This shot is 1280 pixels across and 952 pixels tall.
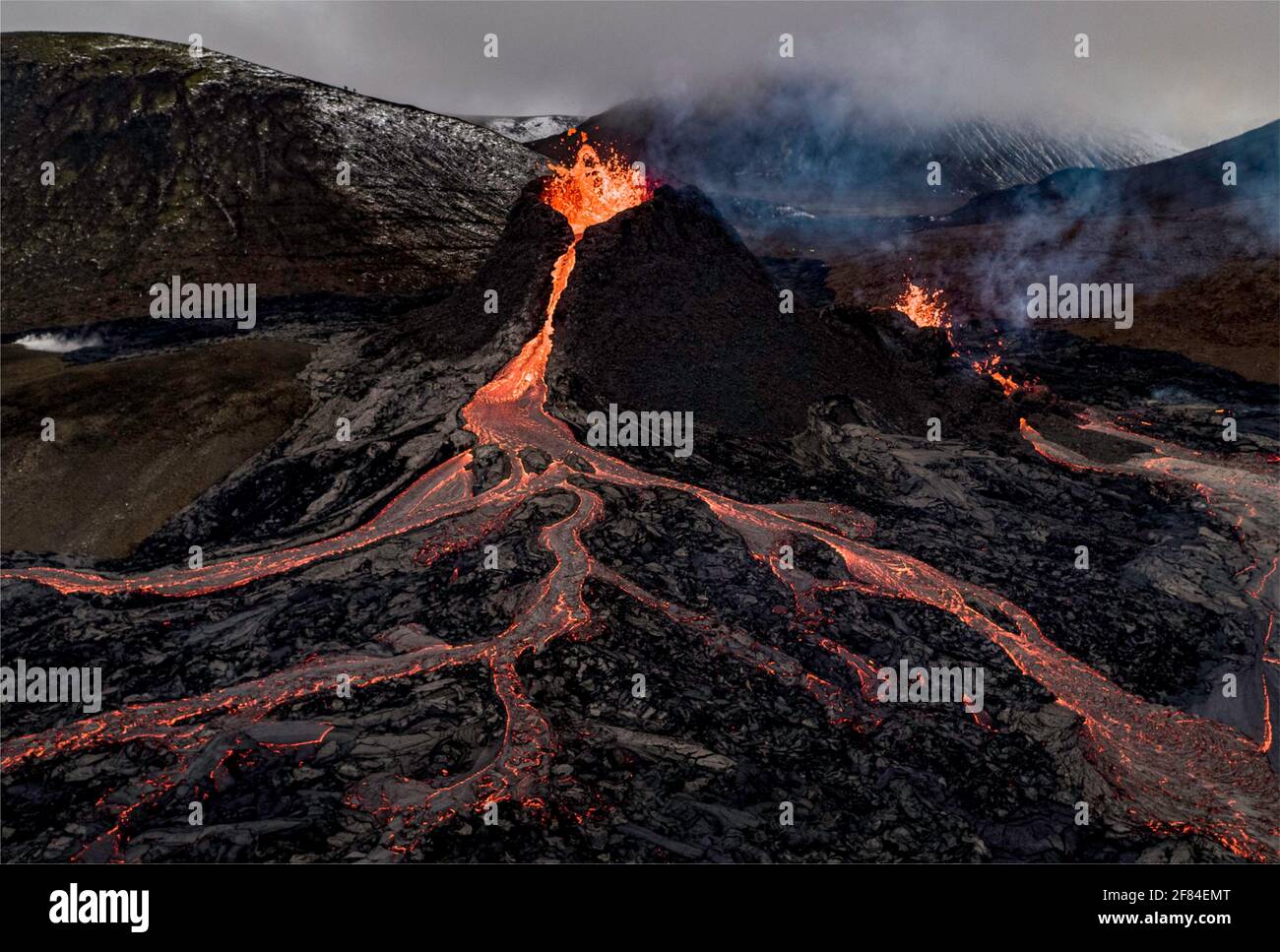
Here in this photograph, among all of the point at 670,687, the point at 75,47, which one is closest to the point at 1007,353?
the point at 670,687

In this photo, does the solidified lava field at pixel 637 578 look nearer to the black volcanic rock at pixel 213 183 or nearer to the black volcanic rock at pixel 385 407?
the black volcanic rock at pixel 385 407

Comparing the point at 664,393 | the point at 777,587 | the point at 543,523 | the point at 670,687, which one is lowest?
the point at 670,687

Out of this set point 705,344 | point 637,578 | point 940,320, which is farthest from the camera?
point 940,320

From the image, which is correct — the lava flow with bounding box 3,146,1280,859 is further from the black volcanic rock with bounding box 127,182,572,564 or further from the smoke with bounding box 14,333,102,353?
the smoke with bounding box 14,333,102,353

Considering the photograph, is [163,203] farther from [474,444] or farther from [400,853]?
[400,853]

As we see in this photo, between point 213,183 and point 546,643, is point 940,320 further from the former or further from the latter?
point 213,183

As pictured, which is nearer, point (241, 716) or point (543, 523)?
point (241, 716)

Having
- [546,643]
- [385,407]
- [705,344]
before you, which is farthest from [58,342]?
[546,643]
